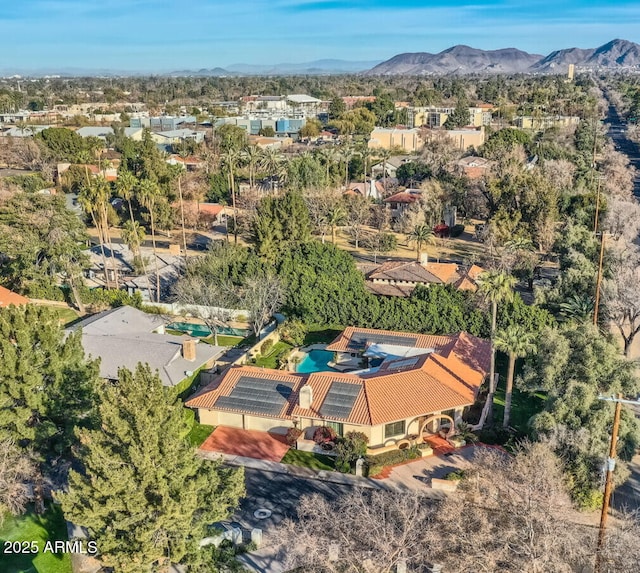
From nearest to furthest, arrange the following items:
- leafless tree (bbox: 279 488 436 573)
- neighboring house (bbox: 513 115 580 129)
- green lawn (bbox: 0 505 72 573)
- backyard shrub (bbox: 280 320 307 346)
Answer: leafless tree (bbox: 279 488 436 573), green lawn (bbox: 0 505 72 573), backyard shrub (bbox: 280 320 307 346), neighboring house (bbox: 513 115 580 129)

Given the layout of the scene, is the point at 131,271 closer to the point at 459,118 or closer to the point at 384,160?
the point at 384,160

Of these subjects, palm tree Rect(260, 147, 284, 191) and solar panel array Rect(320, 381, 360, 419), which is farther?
palm tree Rect(260, 147, 284, 191)

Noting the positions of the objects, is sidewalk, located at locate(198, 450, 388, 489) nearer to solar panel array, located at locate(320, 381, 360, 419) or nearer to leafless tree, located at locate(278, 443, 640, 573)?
solar panel array, located at locate(320, 381, 360, 419)

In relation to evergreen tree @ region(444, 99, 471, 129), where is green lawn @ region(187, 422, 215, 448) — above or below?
below

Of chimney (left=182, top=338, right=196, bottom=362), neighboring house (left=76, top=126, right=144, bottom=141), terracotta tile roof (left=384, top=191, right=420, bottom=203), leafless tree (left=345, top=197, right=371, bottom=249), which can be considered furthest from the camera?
neighboring house (left=76, top=126, right=144, bottom=141)

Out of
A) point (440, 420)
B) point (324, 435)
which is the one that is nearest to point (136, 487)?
point (324, 435)

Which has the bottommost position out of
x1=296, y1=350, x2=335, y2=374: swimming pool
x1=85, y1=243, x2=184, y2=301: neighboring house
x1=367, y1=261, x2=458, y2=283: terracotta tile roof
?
x1=296, y1=350, x2=335, y2=374: swimming pool

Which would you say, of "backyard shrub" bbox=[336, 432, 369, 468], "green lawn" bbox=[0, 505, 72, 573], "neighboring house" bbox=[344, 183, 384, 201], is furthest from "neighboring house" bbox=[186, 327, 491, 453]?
"neighboring house" bbox=[344, 183, 384, 201]

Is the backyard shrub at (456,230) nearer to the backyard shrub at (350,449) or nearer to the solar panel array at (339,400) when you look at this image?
the solar panel array at (339,400)
